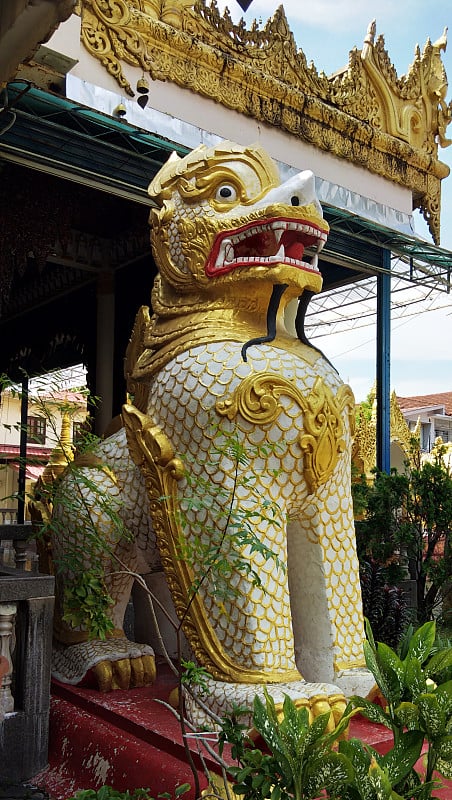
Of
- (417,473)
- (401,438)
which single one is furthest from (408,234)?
(401,438)

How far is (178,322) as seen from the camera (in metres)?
2.84

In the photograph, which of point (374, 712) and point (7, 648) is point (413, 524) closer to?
point (7, 648)

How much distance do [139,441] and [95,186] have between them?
3.45m

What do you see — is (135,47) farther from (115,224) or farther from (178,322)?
(178,322)

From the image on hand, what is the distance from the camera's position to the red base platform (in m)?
2.17

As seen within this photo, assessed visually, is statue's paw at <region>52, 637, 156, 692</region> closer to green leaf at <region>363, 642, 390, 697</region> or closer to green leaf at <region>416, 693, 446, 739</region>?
green leaf at <region>363, 642, 390, 697</region>

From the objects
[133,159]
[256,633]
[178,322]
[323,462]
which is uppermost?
[133,159]

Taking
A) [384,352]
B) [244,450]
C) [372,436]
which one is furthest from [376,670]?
[372,436]

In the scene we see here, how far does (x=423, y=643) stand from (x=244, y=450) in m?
0.80

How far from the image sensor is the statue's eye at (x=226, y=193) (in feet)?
9.02

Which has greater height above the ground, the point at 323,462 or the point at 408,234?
the point at 408,234

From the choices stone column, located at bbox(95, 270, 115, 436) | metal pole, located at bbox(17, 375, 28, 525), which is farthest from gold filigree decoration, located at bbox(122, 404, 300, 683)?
stone column, located at bbox(95, 270, 115, 436)

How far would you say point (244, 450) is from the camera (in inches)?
90.7

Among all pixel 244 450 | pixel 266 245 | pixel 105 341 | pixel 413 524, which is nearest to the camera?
pixel 244 450
